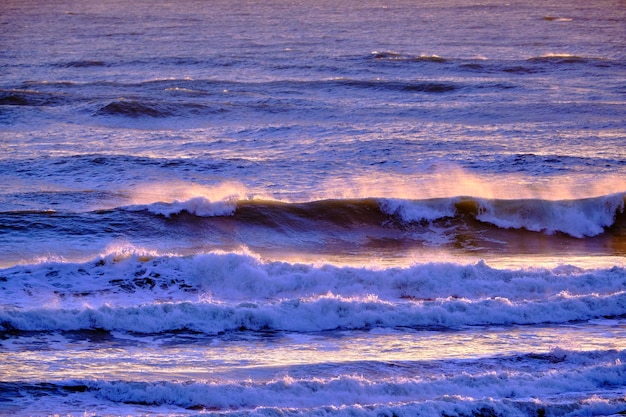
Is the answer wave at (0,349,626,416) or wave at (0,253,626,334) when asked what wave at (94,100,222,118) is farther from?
wave at (0,349,626,416)

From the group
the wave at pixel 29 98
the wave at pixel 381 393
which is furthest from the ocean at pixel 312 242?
the wave at pixel 29 98

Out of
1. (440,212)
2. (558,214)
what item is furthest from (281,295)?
(558,214)

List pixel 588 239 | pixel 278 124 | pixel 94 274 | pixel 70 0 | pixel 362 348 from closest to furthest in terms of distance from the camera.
A: pixel 362 348 → pixel 94 274 → pixel 588 239 → pixel 278 124 → pixel 70 0

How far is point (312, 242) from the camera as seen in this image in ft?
42.3

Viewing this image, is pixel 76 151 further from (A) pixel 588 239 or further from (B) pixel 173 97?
(A) pixel 588 239

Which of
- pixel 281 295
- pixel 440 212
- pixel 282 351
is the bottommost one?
pixel 282 351

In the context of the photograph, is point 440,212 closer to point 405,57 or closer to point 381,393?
point 381,393

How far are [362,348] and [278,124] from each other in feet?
43.7

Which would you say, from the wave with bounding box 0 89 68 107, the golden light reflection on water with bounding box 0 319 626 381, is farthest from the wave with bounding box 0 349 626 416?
the wave with bounding box 0 89 68 107

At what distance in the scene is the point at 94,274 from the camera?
32.9 feet

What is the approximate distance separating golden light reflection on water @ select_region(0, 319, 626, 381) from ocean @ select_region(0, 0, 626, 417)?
0.04 m

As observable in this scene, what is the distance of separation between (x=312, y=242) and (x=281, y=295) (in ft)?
11.0

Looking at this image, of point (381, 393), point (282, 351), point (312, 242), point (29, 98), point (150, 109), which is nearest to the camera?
point (381, 393)

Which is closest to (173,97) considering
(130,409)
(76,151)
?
(76,151)
